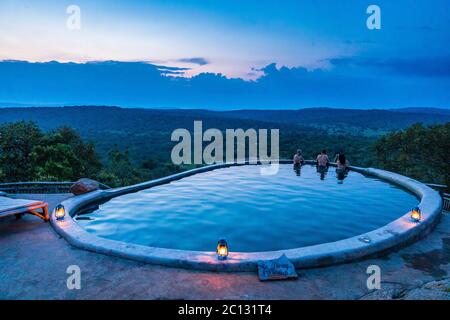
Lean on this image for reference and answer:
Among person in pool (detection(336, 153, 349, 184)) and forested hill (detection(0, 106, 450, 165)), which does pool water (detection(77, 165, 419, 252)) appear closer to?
person in pool (detection(336, 153, 349, 184))

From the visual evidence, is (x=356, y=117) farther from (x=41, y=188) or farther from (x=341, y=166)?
(x=41, y=188)

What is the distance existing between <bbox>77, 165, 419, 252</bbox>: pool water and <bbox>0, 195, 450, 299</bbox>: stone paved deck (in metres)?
1.64

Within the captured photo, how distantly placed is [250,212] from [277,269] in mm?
4383

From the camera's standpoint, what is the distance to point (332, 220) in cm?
791

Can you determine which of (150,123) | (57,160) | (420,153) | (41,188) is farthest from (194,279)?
(150,123)

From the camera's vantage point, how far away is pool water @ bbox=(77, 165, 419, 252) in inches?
268

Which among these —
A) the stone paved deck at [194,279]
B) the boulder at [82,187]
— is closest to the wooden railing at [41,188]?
the boulder at [82,187]

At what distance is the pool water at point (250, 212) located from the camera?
680 cm

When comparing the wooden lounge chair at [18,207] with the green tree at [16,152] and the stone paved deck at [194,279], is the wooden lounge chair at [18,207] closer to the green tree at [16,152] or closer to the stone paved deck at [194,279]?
the stone paved deck at [194,279]

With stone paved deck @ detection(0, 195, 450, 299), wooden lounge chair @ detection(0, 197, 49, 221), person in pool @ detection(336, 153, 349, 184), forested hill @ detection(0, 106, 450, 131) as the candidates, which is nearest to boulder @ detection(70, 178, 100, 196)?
wooden lounge chair @ detection(0, 197, 49, 221)

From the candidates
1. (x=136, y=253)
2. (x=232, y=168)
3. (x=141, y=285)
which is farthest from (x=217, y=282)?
(x=232, y=168)

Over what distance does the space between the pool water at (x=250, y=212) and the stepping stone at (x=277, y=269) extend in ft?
5.29
